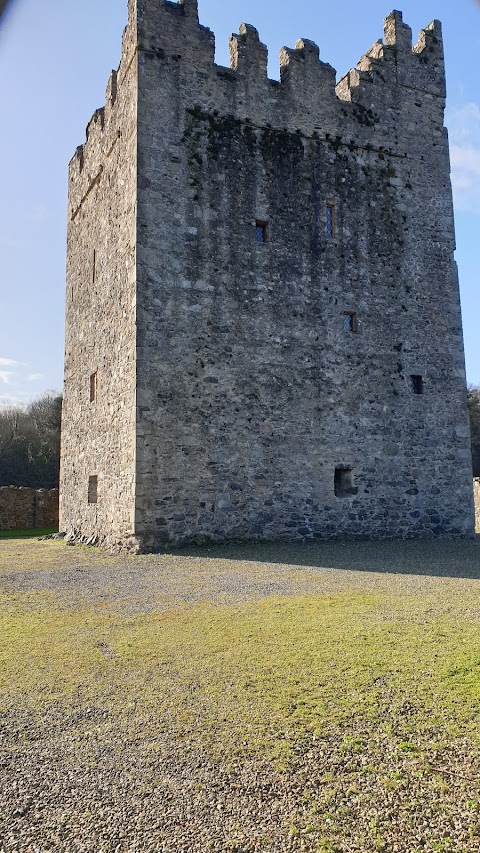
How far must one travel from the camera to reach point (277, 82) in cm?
1438

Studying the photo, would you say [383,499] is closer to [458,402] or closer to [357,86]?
[458,402]


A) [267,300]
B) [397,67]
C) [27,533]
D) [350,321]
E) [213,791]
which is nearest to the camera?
[213,791]

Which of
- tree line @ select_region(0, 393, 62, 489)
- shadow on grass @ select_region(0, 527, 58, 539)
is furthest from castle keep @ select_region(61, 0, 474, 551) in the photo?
tree line @ select_region(0, 393, 62, 489)

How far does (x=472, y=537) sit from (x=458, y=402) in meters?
3.19

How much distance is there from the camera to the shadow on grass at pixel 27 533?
19.6m

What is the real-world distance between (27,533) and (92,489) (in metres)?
7.37

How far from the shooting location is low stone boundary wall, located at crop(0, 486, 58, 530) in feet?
74.5

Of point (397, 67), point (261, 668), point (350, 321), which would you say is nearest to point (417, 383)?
point (350, 321)

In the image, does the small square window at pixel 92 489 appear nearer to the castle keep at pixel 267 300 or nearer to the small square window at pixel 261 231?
the castle keep at pixel 267 300

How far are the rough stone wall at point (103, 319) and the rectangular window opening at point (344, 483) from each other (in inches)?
182

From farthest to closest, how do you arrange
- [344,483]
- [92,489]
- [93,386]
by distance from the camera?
[93,386]
[92,489]
[344,483]

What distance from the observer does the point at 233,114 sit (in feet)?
45.5

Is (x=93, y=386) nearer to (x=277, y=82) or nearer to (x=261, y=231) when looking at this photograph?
(x=261, y=231)

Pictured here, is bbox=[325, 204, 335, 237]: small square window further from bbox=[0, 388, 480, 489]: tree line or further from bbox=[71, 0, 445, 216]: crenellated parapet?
bbox=[0, 388, 480, 489]: tree line
